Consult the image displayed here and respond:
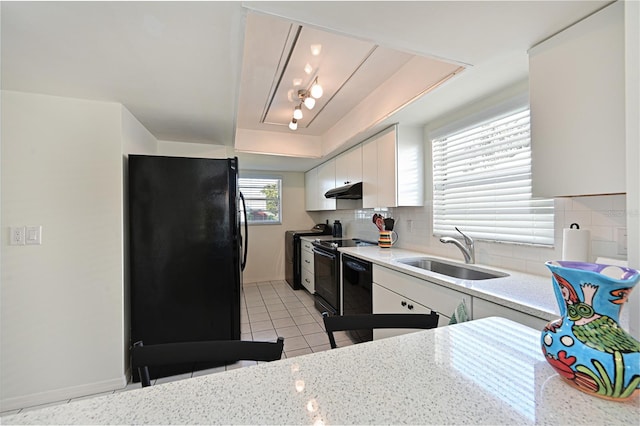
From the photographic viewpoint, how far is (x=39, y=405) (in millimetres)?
1907

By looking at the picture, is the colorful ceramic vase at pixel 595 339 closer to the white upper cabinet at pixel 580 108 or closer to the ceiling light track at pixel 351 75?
the white upper cabinet at pixel 580 108

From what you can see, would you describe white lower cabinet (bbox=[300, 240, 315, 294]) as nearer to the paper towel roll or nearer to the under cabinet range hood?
the under cabinet range hood

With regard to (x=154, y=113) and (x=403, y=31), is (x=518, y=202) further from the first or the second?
(x=154, y=113)

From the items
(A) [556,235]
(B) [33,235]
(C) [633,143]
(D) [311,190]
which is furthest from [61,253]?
(D) [311,190]

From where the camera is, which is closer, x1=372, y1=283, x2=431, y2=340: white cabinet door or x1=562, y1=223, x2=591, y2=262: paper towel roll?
x1=562, y1=223, x2=591, y2=262: paper towel roll

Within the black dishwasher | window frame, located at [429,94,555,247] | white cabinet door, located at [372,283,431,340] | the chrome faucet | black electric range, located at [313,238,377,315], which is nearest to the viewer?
window frame, located at [429,94,555,247]

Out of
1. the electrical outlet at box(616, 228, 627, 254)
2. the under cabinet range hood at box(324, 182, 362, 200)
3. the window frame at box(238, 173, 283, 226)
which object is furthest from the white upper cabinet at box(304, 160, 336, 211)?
the electrical outlet at box(616, 228, 627, 254)

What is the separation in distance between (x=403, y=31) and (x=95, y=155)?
222 cm

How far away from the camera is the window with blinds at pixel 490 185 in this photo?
1792 mm

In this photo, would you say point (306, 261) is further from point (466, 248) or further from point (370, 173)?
point (466, 248)

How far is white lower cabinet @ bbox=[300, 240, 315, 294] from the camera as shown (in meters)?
4.14

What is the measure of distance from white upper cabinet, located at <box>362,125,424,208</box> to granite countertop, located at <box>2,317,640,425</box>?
1952 millimetres

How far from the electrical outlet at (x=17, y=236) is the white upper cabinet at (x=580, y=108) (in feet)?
10.4

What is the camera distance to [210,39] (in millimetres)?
1361
